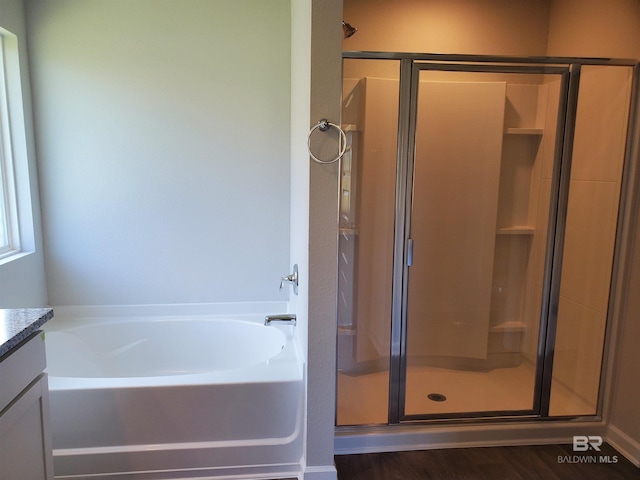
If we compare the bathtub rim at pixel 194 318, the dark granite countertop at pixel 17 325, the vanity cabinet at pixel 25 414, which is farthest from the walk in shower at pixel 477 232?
the dark granite countertop at pixel 17 325

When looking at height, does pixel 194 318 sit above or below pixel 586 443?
above

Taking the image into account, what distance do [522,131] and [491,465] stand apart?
6.25 feet

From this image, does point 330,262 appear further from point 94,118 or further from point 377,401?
point 94,118

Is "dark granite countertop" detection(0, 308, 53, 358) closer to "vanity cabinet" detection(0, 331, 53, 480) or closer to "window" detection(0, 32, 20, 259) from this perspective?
"vanity cabinet" detection(0, 331, 53, 480)

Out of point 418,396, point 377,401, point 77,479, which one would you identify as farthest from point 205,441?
point 418,396

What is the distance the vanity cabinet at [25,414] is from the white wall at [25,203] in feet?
3.91

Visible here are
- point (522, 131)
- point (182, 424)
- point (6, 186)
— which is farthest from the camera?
point (522, 131)

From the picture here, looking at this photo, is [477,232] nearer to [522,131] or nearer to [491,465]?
[522,131]

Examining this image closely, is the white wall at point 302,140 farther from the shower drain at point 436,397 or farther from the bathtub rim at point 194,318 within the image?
the shower drain at point 436,397

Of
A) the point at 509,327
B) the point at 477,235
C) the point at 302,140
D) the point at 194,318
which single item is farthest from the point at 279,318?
the point at 509,327

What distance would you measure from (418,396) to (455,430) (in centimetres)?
34

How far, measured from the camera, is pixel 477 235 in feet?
9.82

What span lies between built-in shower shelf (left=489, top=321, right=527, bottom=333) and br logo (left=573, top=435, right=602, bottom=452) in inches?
28.7

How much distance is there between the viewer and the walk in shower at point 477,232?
7.73 feet
